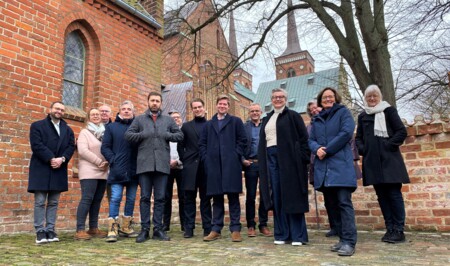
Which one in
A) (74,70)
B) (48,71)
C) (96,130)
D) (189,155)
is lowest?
(189,155)

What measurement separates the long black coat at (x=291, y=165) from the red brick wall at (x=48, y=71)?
3764 millimetres

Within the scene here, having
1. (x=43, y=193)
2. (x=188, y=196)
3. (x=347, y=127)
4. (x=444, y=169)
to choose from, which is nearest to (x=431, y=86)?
(x=444, y=169)

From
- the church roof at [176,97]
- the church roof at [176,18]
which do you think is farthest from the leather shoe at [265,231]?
the church roof at [176,97]

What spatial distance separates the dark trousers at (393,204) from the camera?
4371mm

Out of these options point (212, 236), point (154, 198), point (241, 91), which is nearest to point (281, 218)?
point (212, 236)

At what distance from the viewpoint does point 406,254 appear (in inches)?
138

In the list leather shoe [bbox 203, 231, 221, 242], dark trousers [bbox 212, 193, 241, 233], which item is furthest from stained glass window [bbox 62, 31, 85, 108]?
leather shoe [bbox 203, 231, 221, 242]

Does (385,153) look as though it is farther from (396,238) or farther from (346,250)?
(346,250)

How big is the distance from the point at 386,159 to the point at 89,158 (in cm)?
394

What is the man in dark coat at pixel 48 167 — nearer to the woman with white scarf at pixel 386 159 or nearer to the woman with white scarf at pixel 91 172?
the woman with white scarf at pixel 91 172

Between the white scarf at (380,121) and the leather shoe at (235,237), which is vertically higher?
the white scarf at (380,121)

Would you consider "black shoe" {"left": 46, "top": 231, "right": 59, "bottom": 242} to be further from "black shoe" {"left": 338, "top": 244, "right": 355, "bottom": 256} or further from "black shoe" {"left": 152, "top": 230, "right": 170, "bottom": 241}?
"black shoe" {"left": 338, "top": 244, "right": 355, "bottom": 256}

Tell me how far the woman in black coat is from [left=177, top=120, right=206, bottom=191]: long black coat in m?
0.98

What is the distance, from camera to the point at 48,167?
4.66 m
